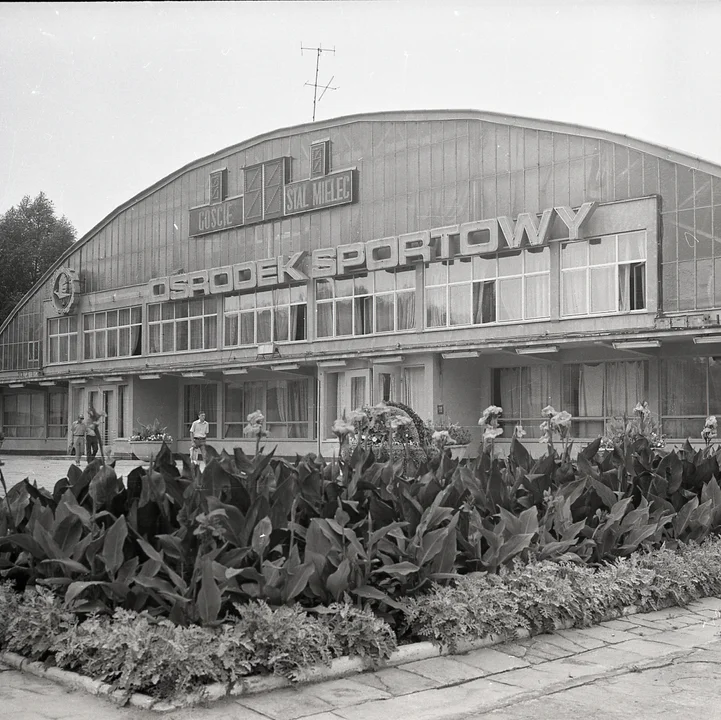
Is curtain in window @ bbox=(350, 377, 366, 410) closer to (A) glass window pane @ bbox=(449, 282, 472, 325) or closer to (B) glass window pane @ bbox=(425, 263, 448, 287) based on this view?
(A) glass window pane @ bbox=(449, 282, 472, 325)

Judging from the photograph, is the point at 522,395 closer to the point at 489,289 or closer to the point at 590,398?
the point at 590,398

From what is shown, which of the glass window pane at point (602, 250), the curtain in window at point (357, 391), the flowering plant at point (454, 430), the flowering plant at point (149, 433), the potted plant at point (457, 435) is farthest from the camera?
the curtain in window at point (357, 391)

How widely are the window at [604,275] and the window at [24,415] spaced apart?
13.4m

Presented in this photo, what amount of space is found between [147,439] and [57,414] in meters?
0.73

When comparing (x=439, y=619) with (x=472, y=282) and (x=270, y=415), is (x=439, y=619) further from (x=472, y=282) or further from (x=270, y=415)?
(x=472, y=282)

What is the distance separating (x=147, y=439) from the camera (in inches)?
300

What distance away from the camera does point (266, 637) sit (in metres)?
4.55

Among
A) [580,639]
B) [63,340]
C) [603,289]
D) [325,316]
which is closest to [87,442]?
[63,340]

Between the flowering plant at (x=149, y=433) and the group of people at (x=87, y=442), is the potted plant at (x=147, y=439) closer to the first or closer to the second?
the flowering plant at (x=149, y=433)

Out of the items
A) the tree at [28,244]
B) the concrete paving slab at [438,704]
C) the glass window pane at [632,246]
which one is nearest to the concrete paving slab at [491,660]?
the concrete paving slab at [438,704]

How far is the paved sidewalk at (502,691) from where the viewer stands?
4.13 metres

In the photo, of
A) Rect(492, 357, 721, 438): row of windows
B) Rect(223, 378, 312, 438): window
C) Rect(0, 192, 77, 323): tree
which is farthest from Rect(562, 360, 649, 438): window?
Rect(0, 192, 77, 323): tree

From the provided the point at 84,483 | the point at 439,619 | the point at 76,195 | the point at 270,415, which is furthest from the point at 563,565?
the point at 270,415

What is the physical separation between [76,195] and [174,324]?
9.21 ft
